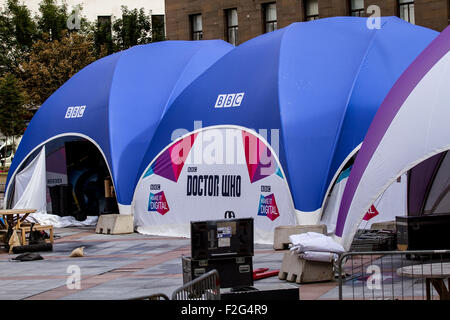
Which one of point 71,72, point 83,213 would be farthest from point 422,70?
point 71,72

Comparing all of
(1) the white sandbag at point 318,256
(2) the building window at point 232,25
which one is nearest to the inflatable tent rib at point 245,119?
(1) the white sandbag at point 318,256

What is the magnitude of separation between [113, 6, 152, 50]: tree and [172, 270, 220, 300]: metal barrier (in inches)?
1936

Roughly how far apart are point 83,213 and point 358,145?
12.3m

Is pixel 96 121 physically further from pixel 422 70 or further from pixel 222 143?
pixel 422 70

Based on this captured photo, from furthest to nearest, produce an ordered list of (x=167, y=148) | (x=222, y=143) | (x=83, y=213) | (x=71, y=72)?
(x=71, y=72) → (x=83, y=213) → (x=167, y=148) → (x=222, y=143)

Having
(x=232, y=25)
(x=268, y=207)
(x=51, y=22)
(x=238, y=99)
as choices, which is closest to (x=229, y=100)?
(x=238, y=99)

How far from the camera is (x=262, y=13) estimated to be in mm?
44656

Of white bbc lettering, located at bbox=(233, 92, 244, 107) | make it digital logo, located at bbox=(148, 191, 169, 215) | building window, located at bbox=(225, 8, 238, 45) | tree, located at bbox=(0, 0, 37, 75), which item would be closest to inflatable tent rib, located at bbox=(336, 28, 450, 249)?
white bbc lettering, located at bbox=(233, 92, 244, 107)

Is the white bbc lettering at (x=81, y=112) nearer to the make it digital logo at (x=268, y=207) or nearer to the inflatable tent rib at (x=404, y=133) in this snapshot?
the make it digital logo at (x=268, y=207)

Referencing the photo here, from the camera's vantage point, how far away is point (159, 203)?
23.6 m

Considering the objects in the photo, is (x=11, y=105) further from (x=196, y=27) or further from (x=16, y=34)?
(x=196, y=27)

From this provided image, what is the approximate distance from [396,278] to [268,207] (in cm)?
708

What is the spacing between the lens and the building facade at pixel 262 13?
36906 millimetres

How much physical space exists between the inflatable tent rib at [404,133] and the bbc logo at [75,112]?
531 inches
